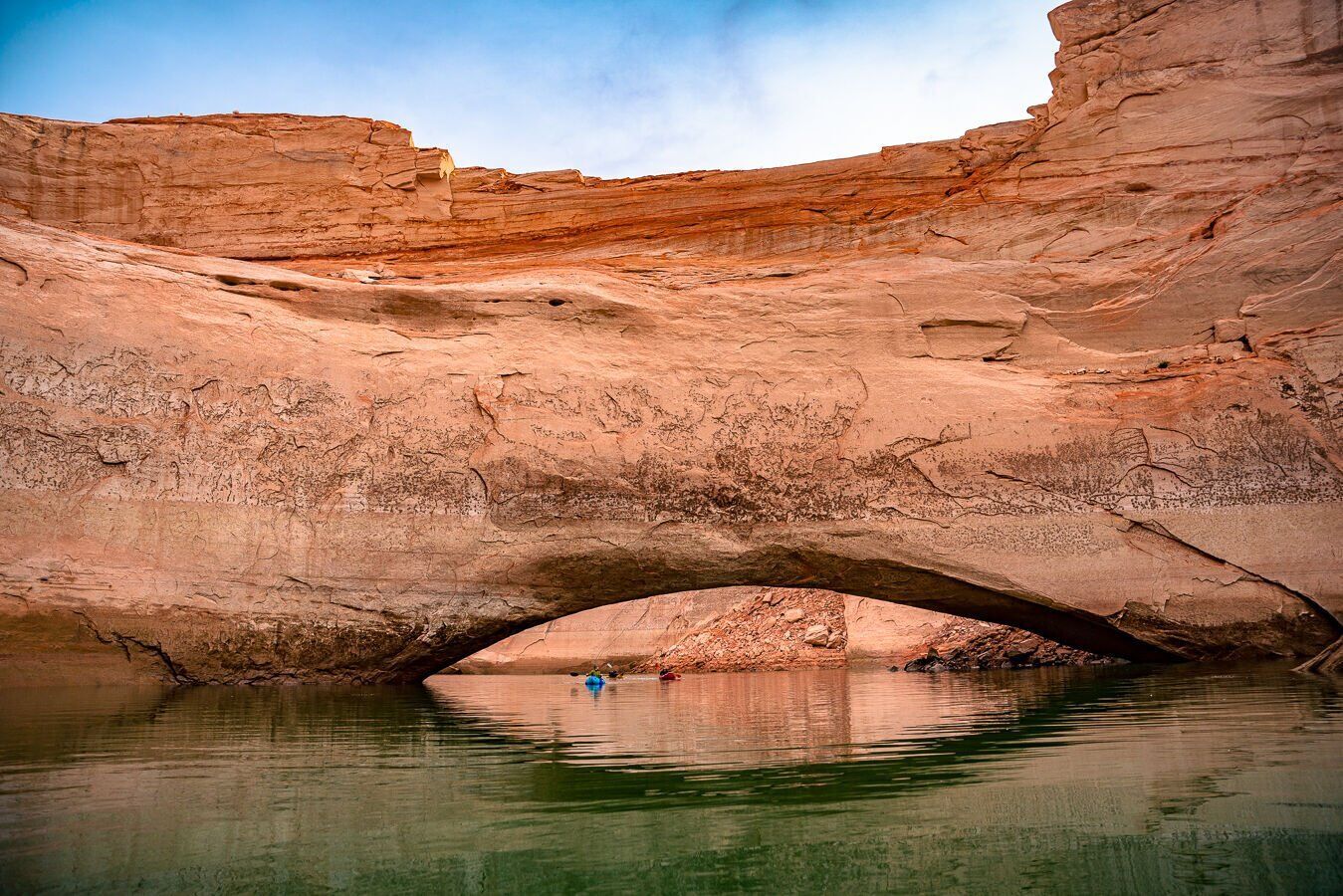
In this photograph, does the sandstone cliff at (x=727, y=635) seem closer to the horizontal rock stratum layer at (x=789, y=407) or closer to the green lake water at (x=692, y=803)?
the horizontal rock stratum layer at (x=789, y=407)

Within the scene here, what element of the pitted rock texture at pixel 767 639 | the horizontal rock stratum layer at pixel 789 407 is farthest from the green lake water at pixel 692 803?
the pitted rock texture at pixel 767 639

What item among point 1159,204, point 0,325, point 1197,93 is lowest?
point 0,325

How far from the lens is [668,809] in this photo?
10.3ft

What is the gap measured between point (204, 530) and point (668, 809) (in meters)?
7.52

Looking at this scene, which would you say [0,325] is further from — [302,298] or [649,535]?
[649,535]

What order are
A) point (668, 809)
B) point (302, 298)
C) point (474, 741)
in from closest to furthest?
point (668, 809), point (474, 741), point (302, 298)

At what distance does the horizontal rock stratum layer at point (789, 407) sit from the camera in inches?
364

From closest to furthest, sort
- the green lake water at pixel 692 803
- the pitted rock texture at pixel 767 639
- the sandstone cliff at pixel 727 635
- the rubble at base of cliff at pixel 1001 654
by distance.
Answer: the green lake water at pixel 692 803 → the rubble at base of cliff at pixel 1001 654 → the sandstone cliff at pixel 727 635 → the pitted rock texture at pixel 767 639

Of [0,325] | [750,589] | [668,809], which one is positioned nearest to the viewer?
[668,809]

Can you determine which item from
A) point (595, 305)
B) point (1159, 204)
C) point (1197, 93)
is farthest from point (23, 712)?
point (1197, 93)

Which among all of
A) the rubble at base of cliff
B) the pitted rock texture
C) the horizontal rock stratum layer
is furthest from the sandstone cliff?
the horizontal rock stratum layer

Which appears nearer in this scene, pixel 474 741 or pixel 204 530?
pixel 474 741

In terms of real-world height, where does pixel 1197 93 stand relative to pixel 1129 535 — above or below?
above

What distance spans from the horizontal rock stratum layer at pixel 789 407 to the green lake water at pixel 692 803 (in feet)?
10.8
